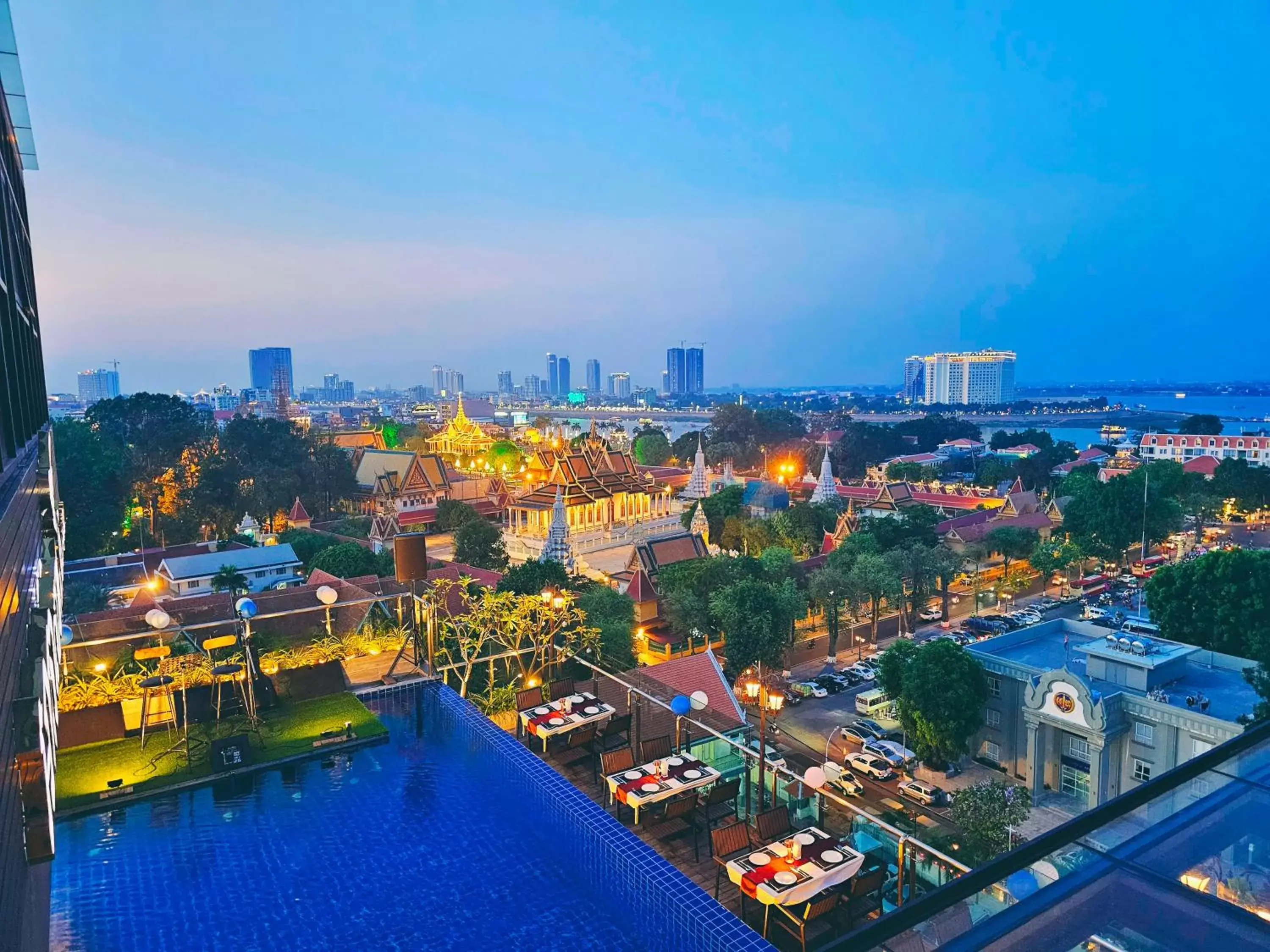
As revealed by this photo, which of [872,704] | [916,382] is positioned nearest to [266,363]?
[916,382]

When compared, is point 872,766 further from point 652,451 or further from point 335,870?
point 652,451

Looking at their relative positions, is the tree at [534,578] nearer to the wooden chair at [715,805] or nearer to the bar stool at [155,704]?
the bar stool at [155,704]

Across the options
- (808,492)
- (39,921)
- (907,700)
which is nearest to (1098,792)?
(907,700)

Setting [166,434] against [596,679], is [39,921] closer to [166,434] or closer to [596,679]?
[596,679]

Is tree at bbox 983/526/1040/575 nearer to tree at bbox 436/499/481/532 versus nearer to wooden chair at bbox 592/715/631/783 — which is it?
tree at bbox 436/499/481/532

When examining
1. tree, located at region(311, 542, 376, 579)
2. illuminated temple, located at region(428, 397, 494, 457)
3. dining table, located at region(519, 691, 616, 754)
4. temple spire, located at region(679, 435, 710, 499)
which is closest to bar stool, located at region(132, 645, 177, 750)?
dining table, located at region(519, 691, 616, 754)

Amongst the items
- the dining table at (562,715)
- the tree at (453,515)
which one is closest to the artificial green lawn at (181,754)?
the dining table at (562,715)
